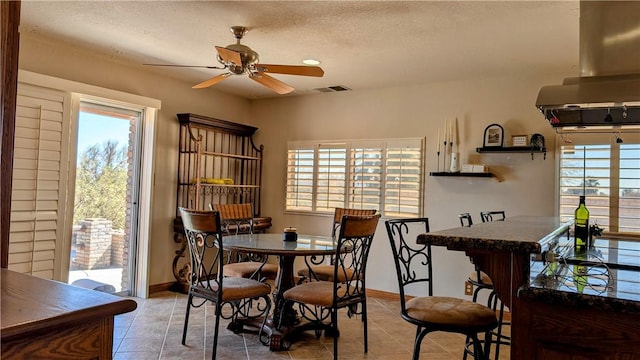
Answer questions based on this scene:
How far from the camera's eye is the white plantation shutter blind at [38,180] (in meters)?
3.33

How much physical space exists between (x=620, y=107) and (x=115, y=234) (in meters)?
4.32

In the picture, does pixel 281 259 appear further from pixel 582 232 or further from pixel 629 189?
pixel 629 189

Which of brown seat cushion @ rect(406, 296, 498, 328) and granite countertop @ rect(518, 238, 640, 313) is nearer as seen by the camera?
granite countertop @ rect(518, 238, 640, 313)

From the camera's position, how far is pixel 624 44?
202 cm

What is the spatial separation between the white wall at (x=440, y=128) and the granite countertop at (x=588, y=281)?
218 centimetres

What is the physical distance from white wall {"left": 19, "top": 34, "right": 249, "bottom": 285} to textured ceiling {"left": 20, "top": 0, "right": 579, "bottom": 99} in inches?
7.2

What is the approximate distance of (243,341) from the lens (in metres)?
3.25

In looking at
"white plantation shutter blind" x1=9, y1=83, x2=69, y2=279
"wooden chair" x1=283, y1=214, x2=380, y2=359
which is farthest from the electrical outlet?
"white plantation shutter blind" x1=9, y1=83, x2=69, y2=279

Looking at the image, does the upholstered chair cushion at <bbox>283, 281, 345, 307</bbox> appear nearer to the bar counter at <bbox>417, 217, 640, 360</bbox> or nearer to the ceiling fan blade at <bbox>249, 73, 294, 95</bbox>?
the bar counter at <bbox>417, 217, 640, 360</bbox>

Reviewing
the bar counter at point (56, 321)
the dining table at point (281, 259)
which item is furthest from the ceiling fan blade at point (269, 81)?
the bar counter at point (56, 321)

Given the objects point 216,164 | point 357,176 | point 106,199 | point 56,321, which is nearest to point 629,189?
point 357,176

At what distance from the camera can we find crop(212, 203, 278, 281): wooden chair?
364 cm

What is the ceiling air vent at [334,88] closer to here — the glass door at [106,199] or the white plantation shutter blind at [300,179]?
the white plantation shutter blind at [300,179]

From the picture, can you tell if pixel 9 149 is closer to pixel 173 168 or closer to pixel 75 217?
pixel 75 217
